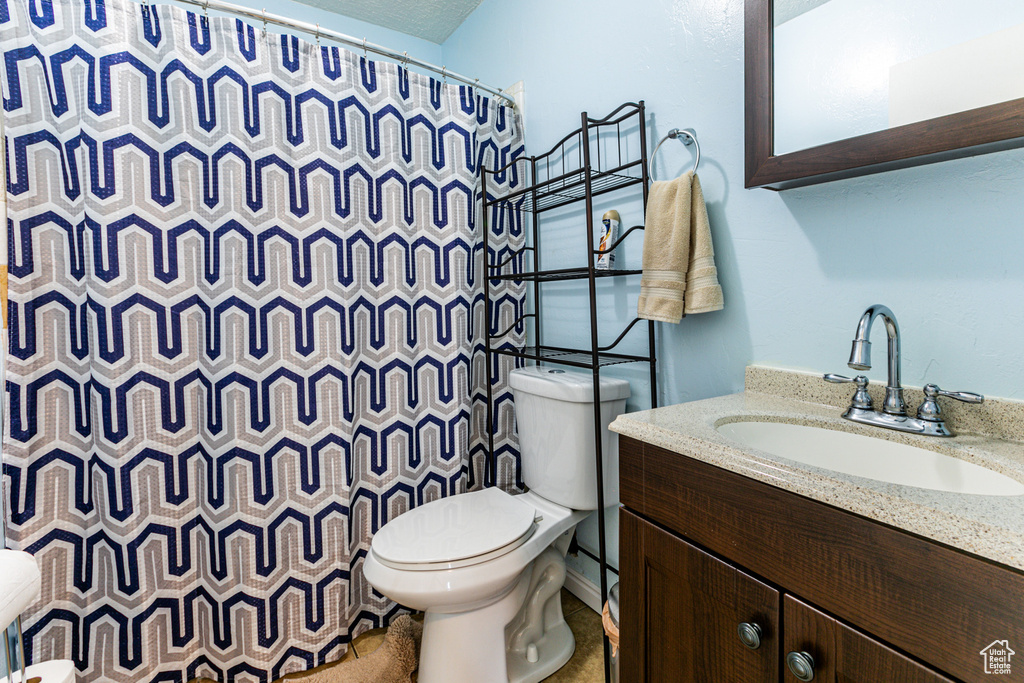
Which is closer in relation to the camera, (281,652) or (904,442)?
(904,442)

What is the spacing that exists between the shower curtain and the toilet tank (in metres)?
0.35

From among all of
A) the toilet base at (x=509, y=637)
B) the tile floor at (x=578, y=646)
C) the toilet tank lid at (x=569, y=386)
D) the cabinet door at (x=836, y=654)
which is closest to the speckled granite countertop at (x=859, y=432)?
the cabinet door at (x=836, y=654)

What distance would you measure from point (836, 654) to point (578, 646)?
1.08m

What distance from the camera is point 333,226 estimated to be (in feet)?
4.81

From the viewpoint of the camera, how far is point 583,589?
1.69 m

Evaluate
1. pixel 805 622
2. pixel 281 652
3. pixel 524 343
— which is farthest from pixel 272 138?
pixel 805 622

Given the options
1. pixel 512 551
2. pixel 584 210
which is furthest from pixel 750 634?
pixel 584 210

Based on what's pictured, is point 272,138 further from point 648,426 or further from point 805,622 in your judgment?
point 805,622

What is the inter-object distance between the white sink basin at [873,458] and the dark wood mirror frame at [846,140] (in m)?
0.48

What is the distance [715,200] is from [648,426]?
0.65 meters

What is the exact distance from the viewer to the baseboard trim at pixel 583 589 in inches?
64.9

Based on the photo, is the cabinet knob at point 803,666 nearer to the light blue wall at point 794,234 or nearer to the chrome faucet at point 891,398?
the chrome faucet at point 891,398

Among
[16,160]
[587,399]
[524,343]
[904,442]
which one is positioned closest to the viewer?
[904,442]

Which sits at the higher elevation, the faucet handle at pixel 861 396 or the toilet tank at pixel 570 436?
the faucet handle at pixel 861 396
